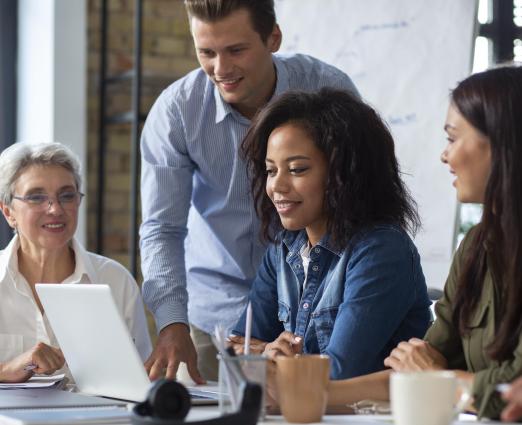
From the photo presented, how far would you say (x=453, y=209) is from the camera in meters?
3.31

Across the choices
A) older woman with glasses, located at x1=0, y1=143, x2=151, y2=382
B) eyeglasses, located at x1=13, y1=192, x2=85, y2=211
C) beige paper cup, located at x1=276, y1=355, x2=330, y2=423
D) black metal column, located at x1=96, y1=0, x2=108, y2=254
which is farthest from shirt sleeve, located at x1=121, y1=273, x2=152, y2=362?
black metal column, located at x1=96, y1=0, x2=108, y2=254

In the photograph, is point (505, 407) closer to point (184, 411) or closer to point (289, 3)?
point (184, 411)

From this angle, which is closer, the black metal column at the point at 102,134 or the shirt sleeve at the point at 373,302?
the shirt sleeve at the point at 373,302

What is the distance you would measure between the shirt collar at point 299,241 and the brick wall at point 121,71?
2.32 meters

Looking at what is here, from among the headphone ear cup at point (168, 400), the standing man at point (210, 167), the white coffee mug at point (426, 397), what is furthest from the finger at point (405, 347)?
the standing man at point (210, 167)

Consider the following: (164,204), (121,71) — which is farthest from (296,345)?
(121,71)

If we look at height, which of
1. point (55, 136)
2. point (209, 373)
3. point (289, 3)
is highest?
Answer: point (289, 3)

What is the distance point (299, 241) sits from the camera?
7.56 ft

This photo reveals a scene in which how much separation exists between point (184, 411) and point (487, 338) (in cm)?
63

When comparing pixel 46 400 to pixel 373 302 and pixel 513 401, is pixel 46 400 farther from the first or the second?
pixel 513 401

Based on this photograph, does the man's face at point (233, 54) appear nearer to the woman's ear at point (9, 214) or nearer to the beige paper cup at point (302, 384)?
the woman's ear at point (9, 214)

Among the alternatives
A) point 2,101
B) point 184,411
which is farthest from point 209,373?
point 2,101

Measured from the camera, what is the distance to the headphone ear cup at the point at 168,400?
4.68 feet

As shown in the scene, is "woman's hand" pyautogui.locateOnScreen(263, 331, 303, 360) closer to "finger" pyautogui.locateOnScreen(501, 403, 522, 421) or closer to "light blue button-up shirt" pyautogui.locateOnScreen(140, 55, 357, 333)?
"finger" pyautogui.locateOnScreen(501, 403, 522, 421)
